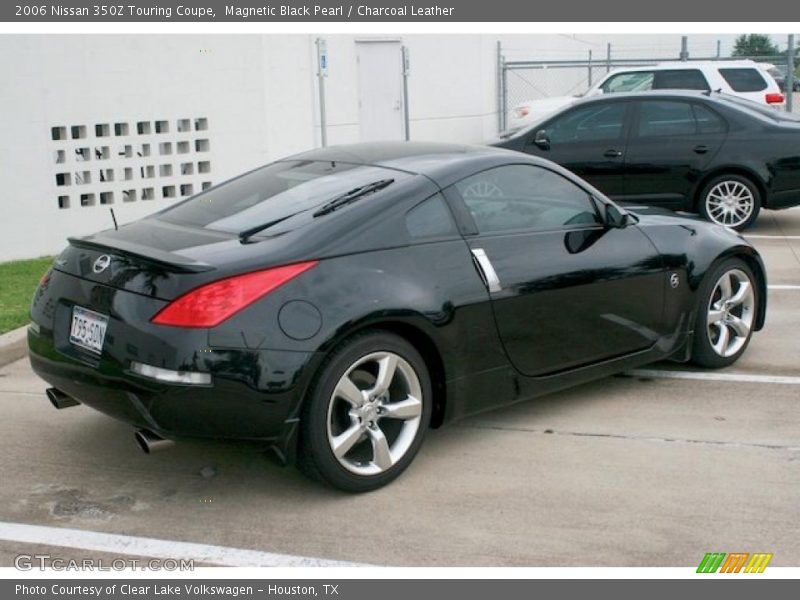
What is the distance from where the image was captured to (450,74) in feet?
66.1

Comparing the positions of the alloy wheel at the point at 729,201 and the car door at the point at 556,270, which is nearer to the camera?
the car door at the point at 556,270

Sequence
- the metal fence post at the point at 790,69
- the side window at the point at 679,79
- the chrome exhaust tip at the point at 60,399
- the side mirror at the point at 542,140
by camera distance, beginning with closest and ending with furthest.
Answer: the chrome exhaust tip at the point at 60,399, the side mirror at the point at 542,140, the side window at the point at 679,79, the metal fence post at the point at 790,69

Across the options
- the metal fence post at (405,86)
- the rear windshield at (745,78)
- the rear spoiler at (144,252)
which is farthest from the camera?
the metal fence post at (405,86)

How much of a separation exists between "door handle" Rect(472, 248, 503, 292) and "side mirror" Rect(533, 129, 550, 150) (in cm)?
654

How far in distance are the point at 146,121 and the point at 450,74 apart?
9844mm

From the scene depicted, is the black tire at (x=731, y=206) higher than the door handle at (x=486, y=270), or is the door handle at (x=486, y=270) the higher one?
the door handle at (x=486, y=270)

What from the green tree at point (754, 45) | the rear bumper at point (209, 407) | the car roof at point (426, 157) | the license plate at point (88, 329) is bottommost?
the rear bumper at point (209, 407)

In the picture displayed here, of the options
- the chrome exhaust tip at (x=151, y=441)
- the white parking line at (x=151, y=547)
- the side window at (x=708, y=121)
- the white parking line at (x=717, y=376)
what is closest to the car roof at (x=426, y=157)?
the white parking line at (x=717, y=376)

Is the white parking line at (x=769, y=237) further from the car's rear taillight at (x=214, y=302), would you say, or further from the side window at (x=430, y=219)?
the car's rear taillight at (x=214, y=302)

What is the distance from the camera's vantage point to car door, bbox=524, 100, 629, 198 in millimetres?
11164

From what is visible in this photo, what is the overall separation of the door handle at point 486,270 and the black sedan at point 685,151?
649cm

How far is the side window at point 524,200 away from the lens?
17.0ft

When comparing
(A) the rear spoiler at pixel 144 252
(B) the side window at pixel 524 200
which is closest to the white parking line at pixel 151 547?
(A) the rear spoiler at pixel 144 252

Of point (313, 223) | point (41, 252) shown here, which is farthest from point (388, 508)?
point (41, 252)
